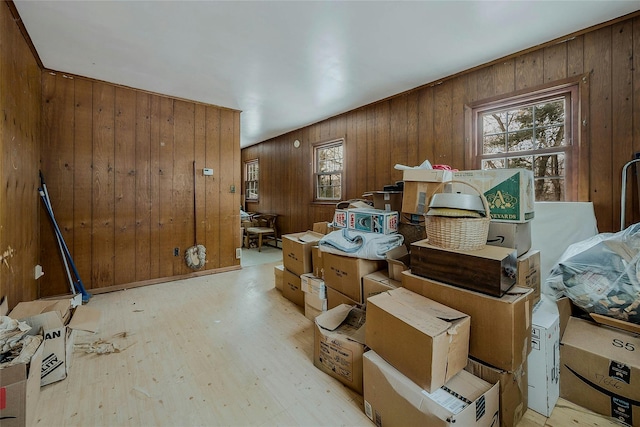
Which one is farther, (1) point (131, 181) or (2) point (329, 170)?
(2) point (329, 170)

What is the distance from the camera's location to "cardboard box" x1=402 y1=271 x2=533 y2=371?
123 centimetres

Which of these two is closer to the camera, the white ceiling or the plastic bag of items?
the plastic bag of items

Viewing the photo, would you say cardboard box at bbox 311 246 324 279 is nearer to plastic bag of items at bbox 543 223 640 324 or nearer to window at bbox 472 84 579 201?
plastic bag of items at bbox 543 223 640 324

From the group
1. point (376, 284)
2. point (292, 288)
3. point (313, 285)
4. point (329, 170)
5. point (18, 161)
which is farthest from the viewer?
point (329, 170)

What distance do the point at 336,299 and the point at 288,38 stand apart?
2159 mm

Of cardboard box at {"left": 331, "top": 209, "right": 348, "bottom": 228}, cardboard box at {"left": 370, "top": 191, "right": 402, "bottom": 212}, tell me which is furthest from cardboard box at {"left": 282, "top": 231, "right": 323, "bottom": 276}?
cardboard box at {"left": 370, "top": 191, "right": 402, "bottom": 212}

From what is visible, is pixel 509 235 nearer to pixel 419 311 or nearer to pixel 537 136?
pixel 419 311

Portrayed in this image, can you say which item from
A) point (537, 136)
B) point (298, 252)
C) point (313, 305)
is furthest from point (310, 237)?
point (537, 136)

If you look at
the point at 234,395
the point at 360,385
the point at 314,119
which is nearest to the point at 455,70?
the point at 314,119

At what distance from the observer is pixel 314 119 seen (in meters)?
4.68

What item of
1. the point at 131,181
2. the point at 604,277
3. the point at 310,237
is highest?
the point at 131,181

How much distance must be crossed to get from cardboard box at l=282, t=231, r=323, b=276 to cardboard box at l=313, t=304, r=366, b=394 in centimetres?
77

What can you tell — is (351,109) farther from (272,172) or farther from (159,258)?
(159,258)

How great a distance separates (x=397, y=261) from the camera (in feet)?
6.22
